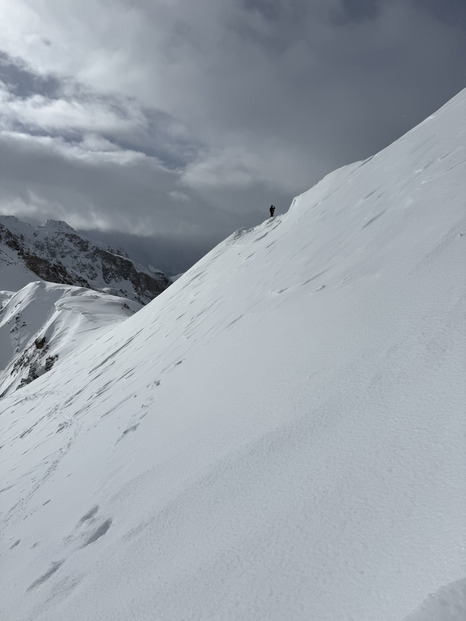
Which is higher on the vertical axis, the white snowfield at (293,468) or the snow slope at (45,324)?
the snow slope at (45,324)

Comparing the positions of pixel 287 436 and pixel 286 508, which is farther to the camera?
pixel 287 436

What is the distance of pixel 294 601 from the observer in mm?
1891

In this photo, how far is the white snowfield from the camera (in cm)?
192

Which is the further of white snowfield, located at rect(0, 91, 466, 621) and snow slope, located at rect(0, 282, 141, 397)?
snow slope, located at rect(0, 282, 141, 397)

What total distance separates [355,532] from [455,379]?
4.08ft

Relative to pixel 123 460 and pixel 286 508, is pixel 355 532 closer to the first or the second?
pixel 286 508

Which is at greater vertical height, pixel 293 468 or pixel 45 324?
pixel 45 324

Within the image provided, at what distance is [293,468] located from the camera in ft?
8.94

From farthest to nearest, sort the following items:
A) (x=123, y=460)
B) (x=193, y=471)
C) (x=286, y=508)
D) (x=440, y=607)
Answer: (x=123, y=460) → (x=193, y=471) → (x=286, y=508) → (x=440, y=607)

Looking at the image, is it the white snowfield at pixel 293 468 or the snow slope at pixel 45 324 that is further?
the snow slope at pixel 45 324

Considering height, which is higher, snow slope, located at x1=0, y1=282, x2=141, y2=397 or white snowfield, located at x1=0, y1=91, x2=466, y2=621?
snow slope, located at x1=0, y1=282, x2=141, y2=397

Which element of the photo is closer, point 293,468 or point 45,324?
point 293,468

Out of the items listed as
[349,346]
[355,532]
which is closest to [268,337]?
[349,346]

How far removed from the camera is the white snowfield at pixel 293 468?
1921 millimetres
